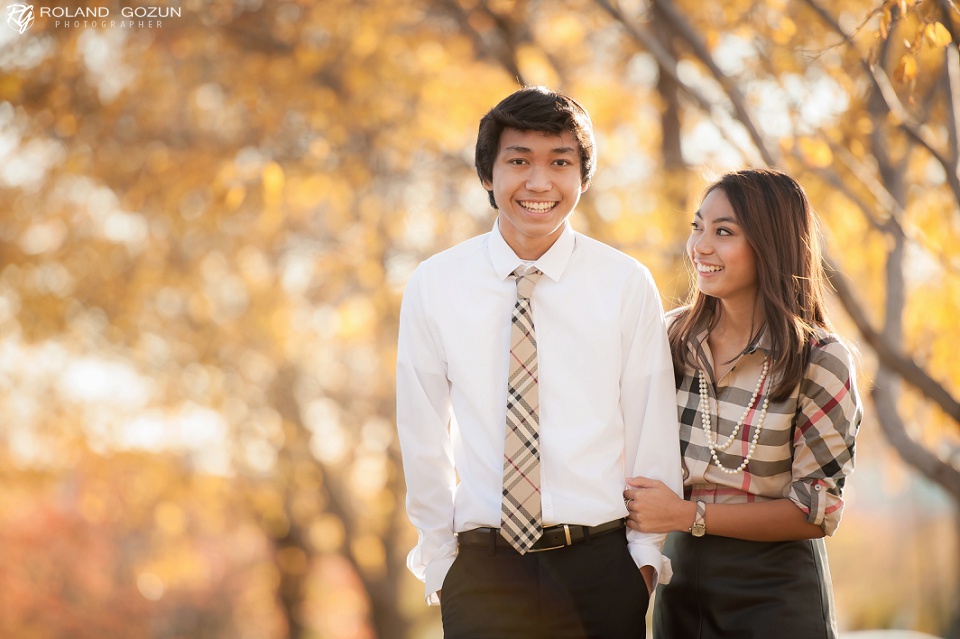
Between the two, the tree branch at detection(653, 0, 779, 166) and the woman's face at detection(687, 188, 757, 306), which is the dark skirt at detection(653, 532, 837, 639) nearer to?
the woman's face at detection(687, 188, 757, 306)

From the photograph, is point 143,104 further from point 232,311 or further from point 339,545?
point 339,545

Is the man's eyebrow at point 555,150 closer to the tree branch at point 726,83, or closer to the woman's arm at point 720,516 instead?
the woman's arm at point 720,516

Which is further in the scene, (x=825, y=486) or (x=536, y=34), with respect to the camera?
(x=536, y=34)

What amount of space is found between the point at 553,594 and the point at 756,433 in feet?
2.22

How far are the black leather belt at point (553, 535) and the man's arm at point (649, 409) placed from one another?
0.34ft

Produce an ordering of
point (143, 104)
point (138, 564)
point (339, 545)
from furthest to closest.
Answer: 1. point (138, 564)
2. point (339, 545)
3. point (143, 104)

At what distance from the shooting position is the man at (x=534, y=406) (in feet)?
8.36

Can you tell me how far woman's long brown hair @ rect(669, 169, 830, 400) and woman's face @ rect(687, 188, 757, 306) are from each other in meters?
0.02

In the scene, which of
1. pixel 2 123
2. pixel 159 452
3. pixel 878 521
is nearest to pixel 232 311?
pixel 159 452

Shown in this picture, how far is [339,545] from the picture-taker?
35.6 feet

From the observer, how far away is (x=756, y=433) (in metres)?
2.61

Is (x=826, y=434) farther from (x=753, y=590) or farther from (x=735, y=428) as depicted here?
(x=753, y=590)

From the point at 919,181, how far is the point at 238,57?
425cm

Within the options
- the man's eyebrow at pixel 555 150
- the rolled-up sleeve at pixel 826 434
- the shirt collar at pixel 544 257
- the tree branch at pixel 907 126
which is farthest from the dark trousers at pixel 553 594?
the tree branch at pixel 907 126
